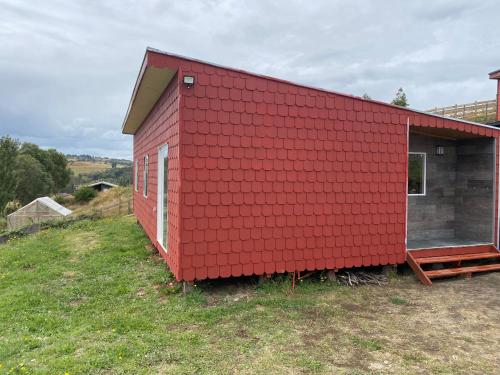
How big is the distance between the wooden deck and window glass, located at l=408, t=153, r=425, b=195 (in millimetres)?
1344

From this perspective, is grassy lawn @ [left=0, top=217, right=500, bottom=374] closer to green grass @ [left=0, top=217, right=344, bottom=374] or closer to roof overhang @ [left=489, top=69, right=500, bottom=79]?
green grass @ [left=0, top=217, right=344, bottom=374]

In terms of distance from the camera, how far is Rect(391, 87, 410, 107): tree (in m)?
21.0

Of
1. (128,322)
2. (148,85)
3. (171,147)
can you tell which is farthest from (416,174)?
(128,322)

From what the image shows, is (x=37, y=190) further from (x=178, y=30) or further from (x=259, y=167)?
(x=259, y=167)

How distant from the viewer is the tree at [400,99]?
21.0 metres

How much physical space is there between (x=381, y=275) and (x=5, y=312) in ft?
17.0

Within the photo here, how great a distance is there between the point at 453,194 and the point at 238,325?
5660mm

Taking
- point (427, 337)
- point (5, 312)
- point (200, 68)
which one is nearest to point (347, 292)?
point (427, 337)

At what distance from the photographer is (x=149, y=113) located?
8391mm

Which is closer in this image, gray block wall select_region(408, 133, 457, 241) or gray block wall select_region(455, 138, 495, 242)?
gray block wall select_region(455, 138, 495, 242)

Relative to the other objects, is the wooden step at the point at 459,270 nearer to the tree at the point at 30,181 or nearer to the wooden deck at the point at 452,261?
the wooden deck at the point at 452,261

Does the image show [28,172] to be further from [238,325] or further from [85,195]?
[238,325]

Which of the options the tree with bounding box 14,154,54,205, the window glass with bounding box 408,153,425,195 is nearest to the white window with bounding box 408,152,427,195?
the window glass with bounding box 408,153,425,195

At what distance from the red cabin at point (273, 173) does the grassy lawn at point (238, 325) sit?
501 millimetres
